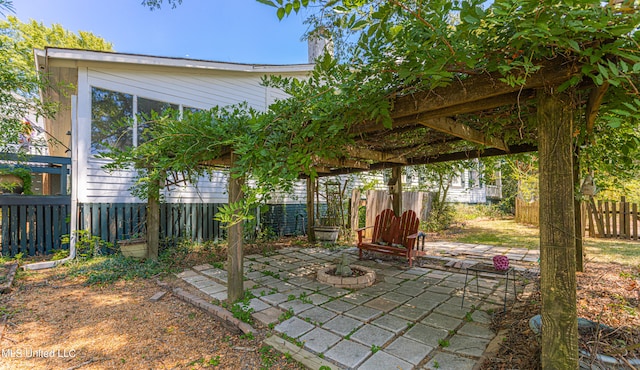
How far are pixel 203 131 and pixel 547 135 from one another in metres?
2.91

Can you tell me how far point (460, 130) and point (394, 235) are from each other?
2684 mm

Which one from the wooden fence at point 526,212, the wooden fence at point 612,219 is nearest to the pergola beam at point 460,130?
the wooden fence at point 612,219

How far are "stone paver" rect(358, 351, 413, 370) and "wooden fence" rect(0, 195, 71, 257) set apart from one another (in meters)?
6.44

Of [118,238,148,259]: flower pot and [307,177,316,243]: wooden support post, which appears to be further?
[307,177,316,243]: wooden support post

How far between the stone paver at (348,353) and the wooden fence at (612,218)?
25.3 feet

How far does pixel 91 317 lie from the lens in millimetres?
2986

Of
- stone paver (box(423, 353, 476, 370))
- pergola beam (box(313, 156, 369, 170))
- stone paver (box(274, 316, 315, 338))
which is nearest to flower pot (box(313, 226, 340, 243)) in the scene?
pergola beam (box(313, 156, 369, 170))

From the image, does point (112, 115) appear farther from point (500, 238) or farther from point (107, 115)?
point (500, 238)

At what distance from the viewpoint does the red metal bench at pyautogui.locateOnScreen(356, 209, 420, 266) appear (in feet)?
15.0

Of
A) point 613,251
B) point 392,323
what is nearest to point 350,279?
point 392,323

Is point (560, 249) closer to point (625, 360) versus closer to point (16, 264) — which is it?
point (625, 360)

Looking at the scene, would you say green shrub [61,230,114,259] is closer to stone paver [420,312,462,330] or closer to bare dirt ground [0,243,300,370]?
bare dirt ground [0,243,300,370]

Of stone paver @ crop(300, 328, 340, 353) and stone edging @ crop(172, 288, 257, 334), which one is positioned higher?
stone paver @ crop(300, 328, 340, 353)

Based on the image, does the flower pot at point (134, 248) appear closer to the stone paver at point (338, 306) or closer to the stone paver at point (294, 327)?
the stone paver at point (294, 327)
